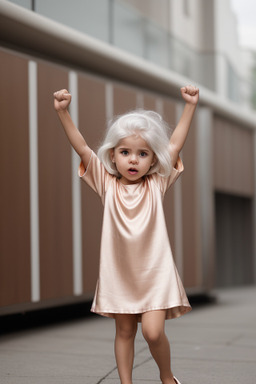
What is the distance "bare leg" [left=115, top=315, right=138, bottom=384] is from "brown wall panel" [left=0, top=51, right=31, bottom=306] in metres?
3.63

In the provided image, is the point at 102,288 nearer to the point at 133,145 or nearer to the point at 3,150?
the point at 133,145

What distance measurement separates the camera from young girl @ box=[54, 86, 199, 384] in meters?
3.46

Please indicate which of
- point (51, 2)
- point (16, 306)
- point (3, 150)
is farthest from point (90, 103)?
point (16, 306)

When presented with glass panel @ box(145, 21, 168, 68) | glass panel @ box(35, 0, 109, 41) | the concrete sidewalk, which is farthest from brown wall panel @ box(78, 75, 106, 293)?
glass panel @ box(145, 21, 168, 68)

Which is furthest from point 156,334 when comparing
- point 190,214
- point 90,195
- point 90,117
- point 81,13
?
point 190,214

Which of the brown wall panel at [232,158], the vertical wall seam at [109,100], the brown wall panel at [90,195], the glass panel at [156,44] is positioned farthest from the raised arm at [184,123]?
the brown wall panel at [232,158]

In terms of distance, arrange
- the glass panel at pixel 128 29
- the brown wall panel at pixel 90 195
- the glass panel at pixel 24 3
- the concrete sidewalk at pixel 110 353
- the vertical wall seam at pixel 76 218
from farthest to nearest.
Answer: the glass panel at pixel 128 29 → the brown wall panel at pixel 90 195 → the vertical wall seam at pixel 76 218 → the glass panel at pixel 24 3 → the concrete sidewalk at pixel 110 353

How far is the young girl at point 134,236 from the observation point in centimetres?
346

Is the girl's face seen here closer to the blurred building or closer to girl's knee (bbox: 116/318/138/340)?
girl's knee (bbox: 116/318/138/340)

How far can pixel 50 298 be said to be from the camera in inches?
307

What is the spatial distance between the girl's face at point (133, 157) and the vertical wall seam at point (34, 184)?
4.02 metres

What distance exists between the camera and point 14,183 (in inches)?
285

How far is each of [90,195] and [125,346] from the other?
5157mm

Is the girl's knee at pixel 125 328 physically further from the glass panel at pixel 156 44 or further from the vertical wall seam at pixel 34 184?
the glass panel at pixel 156 44
